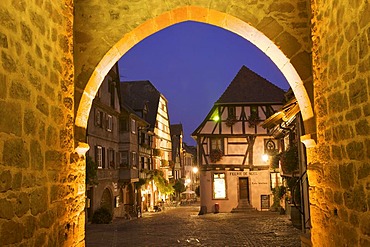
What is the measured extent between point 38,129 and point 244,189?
19000 millimetres

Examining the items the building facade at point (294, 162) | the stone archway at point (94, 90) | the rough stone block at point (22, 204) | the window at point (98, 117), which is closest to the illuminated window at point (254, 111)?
the building facade at point (294, 162)

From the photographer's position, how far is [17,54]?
2789 mm

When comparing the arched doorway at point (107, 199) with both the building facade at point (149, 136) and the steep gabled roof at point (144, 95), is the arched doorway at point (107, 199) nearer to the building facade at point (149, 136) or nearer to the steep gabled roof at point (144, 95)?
the building facade at point (149, 136)

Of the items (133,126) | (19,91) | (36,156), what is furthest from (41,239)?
(133,126)

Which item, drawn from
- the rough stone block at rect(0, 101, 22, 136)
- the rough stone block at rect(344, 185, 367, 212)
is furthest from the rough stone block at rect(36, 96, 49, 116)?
the rough stone block at rect(344, 185, 367, 212)

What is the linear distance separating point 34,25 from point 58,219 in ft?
5.77

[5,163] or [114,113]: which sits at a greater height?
[114,113]

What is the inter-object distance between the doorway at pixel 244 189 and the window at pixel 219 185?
34.2 inches

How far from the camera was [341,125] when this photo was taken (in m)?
3.46

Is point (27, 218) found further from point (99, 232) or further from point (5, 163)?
point (99, 232)

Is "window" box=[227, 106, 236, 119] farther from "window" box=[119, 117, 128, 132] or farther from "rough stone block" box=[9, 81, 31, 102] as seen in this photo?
"rough stone block" box=[9, 81, 31, 102]

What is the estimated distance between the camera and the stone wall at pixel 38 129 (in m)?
2.62

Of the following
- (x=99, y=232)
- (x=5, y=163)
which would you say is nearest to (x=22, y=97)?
(x=5, y=163)

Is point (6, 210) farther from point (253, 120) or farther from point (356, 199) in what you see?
point (253, 120)
